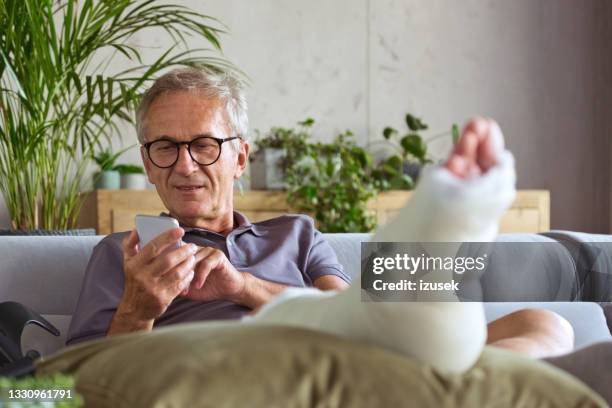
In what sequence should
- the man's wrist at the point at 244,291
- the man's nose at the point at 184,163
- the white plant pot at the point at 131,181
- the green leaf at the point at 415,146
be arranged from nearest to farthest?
the man's wrist at the point at 244,291 → the man's nose at the point at 184,163 → the white plant pot at the point at 131,181 → the green leaf at the point at 415,146

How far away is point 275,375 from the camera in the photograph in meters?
0.69

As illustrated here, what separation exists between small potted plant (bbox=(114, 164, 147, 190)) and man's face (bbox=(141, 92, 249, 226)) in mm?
2033

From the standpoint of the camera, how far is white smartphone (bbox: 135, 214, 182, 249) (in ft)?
4.43

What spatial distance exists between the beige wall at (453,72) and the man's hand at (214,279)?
275cm

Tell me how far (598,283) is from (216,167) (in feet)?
2.89

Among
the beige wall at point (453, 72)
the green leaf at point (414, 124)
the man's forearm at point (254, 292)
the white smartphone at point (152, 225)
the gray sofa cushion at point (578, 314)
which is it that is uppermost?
the beige wall at point (453, 72)

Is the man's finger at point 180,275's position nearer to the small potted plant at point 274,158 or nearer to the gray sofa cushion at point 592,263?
the gray sofa cushion at point 592,263

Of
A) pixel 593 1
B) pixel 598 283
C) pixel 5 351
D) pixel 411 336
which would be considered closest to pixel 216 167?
pixel 5 351

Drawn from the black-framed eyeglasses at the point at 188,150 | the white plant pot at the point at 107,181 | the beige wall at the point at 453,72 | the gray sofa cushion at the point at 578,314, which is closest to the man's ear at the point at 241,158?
the black-framed eyeglasses at the point at 188,150

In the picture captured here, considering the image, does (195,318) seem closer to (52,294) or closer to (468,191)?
(52,294)

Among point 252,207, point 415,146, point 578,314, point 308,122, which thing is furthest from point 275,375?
point 415,146

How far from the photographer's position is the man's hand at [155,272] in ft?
4.32

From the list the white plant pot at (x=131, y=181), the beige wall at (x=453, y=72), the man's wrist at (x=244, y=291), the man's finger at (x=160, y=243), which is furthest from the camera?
the beige wall at (x=453, y=72)

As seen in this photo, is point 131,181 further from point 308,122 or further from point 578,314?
point 578,314
